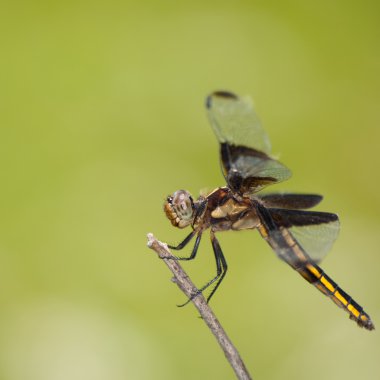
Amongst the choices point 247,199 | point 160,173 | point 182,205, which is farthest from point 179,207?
point 160,173

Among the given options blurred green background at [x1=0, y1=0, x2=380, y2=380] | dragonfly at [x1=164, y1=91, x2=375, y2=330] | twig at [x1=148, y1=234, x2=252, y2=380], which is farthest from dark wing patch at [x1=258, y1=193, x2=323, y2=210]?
blurred green background at [x1=0, y1=0, x2=380, y2=380]

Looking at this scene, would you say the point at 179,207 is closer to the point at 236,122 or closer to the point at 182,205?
the point at 182,205

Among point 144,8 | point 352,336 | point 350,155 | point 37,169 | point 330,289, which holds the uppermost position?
point 144,8

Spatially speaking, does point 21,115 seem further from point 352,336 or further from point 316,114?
point 352,336

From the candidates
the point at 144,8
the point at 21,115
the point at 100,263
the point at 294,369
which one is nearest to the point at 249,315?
the point at 294,369

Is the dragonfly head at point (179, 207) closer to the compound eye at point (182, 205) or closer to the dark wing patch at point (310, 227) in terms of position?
the compound eye at point (182, 205)

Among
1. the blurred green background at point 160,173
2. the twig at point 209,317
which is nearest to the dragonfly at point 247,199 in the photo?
the twig at point 209,317

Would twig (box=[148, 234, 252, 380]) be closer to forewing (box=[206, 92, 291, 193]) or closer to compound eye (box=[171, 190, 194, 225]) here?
compound eye (box=[171, 190, 194, 225])
